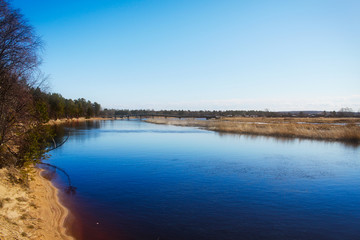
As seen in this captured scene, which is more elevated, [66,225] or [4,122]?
[4,122]

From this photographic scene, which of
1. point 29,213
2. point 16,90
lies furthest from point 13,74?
point 29,213

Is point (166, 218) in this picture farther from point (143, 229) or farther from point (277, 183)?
point (277, 183)

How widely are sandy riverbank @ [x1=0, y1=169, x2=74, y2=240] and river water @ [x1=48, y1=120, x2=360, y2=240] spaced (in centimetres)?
69

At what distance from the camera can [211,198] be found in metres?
14.2

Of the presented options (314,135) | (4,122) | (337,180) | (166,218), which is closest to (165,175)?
(166,218)

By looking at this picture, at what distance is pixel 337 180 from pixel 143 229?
52.7 feet

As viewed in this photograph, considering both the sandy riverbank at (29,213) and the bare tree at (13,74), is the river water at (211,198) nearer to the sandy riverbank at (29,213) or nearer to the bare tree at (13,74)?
the sandy riverbank at (29,213)

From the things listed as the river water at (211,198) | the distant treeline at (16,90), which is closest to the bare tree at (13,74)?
the distant treeline at (16,90)

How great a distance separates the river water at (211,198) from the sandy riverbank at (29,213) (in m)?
0.69

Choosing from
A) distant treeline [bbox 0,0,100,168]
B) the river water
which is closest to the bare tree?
distant treeline [bbox 0,0,100,168]

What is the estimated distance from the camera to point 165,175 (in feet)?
63.0

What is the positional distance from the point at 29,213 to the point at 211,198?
30.1ft

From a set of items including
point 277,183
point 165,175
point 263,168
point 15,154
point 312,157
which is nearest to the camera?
point 15,154

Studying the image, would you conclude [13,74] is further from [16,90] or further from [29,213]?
[29,213]
